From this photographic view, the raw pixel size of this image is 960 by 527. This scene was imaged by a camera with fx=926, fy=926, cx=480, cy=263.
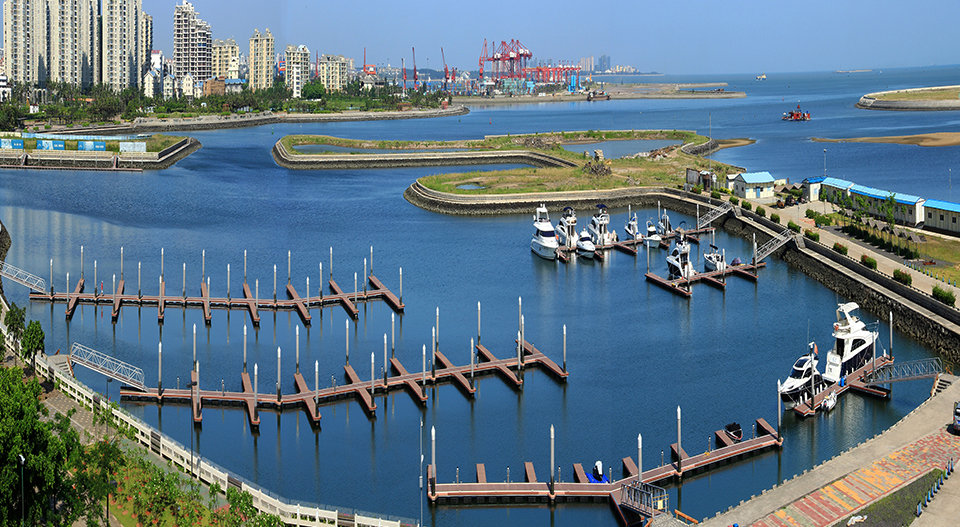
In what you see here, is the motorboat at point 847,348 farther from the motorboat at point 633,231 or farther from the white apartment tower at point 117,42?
the white apartment tower at point 117,42

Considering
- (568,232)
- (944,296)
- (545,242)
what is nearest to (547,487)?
(944,296)

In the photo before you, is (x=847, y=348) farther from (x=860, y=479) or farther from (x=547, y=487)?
(x=547, y=487)

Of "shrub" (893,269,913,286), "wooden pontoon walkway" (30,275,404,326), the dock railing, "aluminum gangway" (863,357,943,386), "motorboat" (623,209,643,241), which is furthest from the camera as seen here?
"motorboat" (623,209,643,241)

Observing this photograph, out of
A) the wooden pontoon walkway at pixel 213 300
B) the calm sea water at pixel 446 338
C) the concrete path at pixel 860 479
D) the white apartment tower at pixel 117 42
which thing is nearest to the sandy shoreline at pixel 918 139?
the calm sea water at pixel 446 338

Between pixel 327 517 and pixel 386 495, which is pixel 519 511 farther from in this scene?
pixel 327 517

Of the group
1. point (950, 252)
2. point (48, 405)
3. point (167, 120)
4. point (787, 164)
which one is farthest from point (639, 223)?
point (167, 120)

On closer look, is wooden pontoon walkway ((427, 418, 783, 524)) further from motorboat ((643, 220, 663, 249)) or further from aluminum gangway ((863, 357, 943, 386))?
motorboat ((643, 220, 663, 249))

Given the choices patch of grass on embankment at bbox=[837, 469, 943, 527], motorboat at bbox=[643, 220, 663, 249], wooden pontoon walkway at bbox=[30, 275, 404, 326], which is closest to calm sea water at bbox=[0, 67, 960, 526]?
wooden pontoon walkway at bbox=[30, 275, 404, 326]
